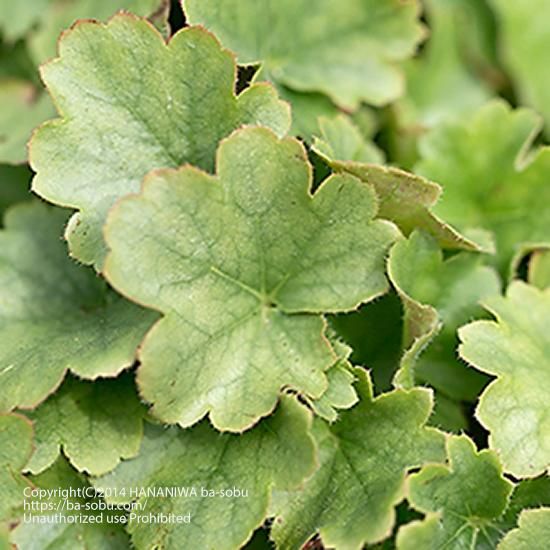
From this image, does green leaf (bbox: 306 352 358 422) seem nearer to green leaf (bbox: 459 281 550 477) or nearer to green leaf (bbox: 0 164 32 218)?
green leaf (bbox: 459 281 550 477)

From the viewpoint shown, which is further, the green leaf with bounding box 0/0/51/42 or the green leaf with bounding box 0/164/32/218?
the green leaf with bounding box 0/0/51/42

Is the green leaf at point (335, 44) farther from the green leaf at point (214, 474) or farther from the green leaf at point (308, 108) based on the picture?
the green leaf at point (214, 474)

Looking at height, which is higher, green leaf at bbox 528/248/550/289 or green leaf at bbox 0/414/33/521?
green leaf at bbox 0/414/33/521

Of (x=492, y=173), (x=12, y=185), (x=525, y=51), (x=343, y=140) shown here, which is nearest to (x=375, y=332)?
(x=343, y=140)

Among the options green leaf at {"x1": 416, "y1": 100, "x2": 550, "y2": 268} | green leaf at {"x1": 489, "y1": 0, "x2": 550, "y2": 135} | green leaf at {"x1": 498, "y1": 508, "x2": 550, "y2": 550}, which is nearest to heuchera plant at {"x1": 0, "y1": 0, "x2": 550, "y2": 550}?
green leaf at {"x1": 498, "y1": 508, "x2": 550, "y2": 550}

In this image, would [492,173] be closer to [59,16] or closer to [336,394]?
[336,394]
